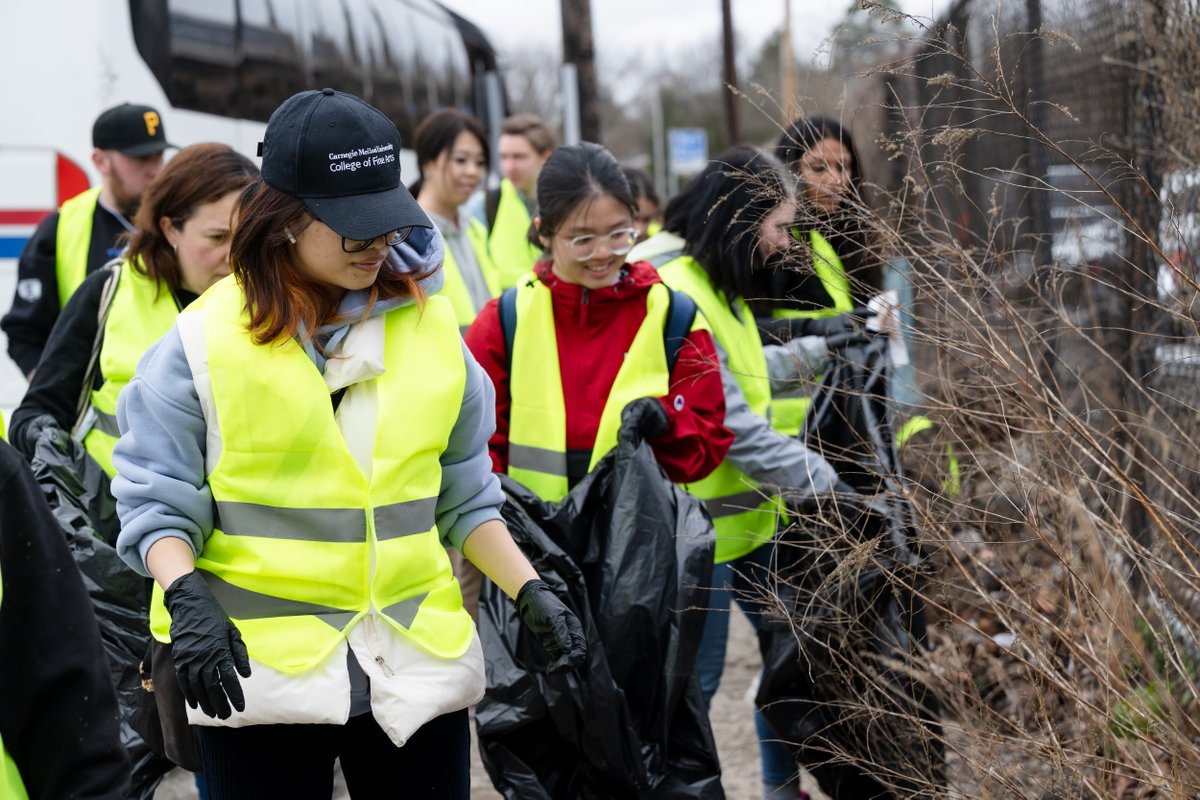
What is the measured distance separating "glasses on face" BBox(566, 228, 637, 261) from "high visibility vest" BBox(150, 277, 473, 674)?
1.08m

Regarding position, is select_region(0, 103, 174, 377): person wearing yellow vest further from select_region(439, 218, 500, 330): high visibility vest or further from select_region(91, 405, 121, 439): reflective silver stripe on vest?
select_region(439, 218, 500, 330): high visibility vest

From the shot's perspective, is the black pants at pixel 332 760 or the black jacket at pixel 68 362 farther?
the black jacket at pixel 68 362

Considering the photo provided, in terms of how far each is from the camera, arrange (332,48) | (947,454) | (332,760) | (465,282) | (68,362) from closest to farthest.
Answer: (332,760) → (947,454) → (68,362) → (465,282) → (332,48)

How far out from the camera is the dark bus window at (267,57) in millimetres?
7508

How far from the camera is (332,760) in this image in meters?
2.34

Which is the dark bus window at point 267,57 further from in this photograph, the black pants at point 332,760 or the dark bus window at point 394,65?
the black pants at point 332,760

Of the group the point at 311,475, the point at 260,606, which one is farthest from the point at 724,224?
the point at 260,606

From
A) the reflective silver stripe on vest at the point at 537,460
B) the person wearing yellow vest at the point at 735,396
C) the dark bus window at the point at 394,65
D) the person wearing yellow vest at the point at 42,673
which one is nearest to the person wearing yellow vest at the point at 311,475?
the person wearing yellow vest at the point at 42,673

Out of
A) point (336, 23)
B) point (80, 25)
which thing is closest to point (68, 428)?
point (80, 25)

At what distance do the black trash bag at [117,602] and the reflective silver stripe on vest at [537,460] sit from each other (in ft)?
2.99

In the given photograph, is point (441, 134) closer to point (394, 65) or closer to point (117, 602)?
point (117, 602)

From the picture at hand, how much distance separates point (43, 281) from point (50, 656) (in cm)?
272

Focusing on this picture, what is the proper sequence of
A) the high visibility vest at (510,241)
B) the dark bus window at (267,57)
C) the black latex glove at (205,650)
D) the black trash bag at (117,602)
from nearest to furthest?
1. the black latex glove at (205,650)
2. the black trash bag at (117,602)
3. the high visibility vest at (510,241)
4. the dark bus window at (267,57)

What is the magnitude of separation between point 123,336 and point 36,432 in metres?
0.30
